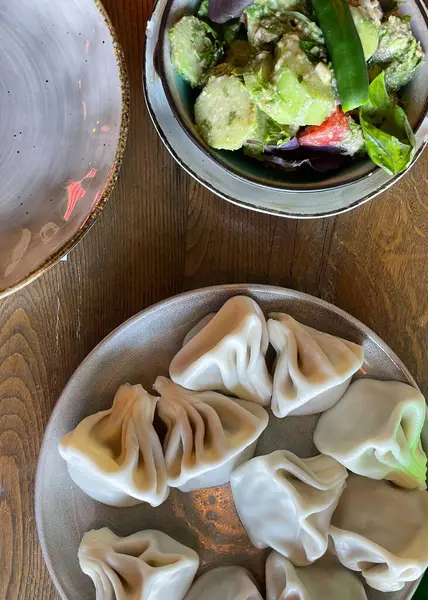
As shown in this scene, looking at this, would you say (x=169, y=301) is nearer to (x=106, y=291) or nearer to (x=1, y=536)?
(x=106, y=291)

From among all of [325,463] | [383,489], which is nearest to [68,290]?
[325,463]

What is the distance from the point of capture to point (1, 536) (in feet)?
3.66

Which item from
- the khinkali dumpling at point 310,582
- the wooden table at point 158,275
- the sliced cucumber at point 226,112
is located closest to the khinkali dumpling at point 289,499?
the khinkali dumpling at point 310,582

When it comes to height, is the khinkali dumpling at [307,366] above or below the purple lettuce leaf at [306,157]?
below

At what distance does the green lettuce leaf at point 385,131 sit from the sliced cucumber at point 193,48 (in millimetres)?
234

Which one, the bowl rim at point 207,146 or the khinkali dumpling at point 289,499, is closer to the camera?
the bowl rim at point 207,146

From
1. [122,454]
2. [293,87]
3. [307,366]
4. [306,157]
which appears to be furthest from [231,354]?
[293,87]

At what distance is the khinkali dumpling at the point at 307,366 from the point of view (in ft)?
3.43

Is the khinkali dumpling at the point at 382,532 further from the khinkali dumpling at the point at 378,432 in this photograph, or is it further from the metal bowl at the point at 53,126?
the metal bowl at the point at 53,126

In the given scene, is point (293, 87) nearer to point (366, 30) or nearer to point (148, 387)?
point (366, 30)

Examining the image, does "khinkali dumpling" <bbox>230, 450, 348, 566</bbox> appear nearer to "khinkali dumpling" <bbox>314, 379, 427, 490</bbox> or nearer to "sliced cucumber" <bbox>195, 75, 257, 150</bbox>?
"khinkali dumpling" <bbox>314, 379, 427, 490</bbox>

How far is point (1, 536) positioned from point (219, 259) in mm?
648

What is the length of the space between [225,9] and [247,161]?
0.22 meters

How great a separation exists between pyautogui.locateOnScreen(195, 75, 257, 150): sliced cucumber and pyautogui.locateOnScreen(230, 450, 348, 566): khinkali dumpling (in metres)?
0.54
